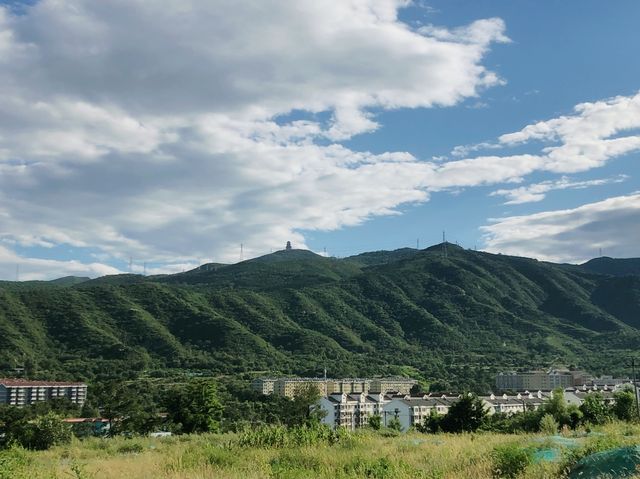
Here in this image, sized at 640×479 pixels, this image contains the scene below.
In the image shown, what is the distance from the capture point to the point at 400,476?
9.27m

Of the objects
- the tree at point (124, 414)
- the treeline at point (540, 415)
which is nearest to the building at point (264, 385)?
the tree at point (124, 414)

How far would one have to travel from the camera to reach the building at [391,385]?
5364 inches

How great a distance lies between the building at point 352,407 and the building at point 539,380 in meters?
45.7

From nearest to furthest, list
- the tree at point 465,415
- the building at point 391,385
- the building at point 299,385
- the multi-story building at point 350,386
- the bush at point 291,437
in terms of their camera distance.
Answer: the bush at point 291,437 → the tree at point 465,415 → the building at point 299,385 → the multi-story building at point 350,386 → the building at point 391,385

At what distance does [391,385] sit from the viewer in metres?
137

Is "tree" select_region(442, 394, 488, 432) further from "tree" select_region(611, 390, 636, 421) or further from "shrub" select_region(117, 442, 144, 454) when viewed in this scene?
"shrub" select_region(117, 442, 144, 454)

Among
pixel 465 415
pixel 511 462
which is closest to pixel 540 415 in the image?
pixel 465 415

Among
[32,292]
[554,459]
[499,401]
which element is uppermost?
[32,292]

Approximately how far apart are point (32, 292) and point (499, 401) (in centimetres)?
12604

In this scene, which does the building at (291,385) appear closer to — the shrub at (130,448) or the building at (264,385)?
the building at (264,385)

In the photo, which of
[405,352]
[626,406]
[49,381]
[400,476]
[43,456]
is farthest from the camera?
[405,352]

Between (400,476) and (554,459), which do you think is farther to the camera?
(554,459)

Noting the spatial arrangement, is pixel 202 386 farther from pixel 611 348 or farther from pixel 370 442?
pixel 611 348

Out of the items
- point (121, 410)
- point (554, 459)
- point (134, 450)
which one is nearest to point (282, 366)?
point (121, 410)
